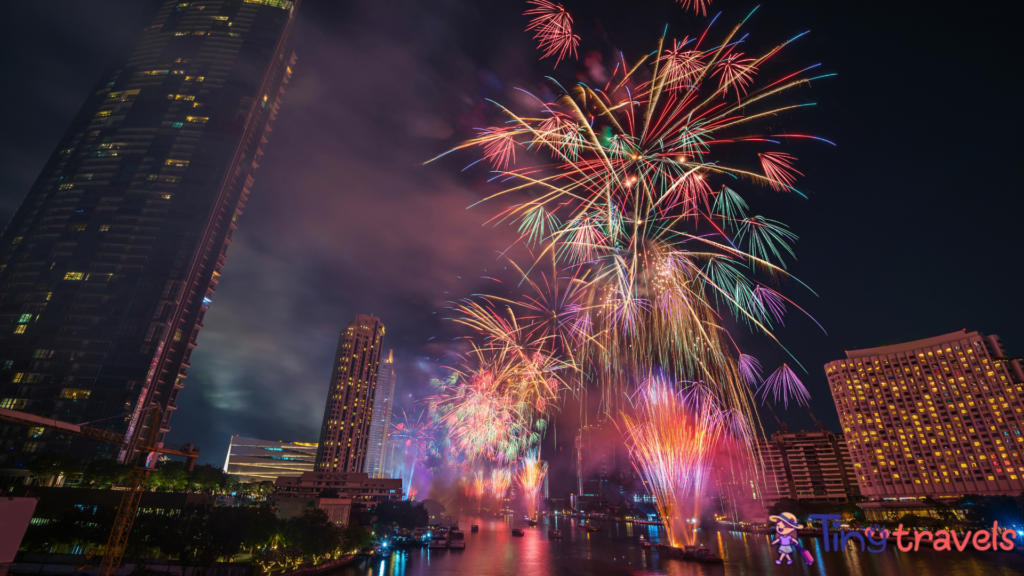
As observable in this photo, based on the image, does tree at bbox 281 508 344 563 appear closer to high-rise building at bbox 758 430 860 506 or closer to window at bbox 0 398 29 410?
window at bbox 0 398 29 410

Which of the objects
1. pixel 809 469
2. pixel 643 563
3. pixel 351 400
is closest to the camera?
pixel 643 563

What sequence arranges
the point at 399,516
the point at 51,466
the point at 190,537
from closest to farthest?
the point at 190,537
the point at 51,466
the point at 399,516

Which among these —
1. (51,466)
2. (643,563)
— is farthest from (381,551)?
(51,466)

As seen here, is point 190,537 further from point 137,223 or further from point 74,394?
point 137,223

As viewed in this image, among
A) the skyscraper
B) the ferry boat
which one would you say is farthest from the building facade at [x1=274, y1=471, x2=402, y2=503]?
the ferry boat

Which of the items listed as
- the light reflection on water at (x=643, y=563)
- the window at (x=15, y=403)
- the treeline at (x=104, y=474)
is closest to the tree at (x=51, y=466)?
the treeline at (x=104, y=474)

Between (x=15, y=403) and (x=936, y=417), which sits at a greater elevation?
(x=936, y=417)
